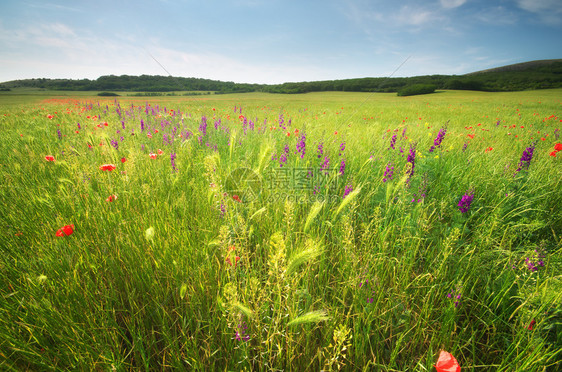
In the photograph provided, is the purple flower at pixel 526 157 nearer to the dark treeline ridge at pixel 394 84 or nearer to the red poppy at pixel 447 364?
the red poppy at pixel 447 364

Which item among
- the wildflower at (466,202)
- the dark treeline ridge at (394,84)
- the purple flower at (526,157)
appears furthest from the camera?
the dark treeline ridge at (394,84)

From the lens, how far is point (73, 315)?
1075 mm

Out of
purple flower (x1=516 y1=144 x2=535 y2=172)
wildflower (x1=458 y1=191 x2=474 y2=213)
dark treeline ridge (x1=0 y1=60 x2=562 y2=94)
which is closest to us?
wildflower (x1=458 y1=191 x2=474 y2=213)

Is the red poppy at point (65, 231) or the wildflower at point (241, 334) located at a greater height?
the red poppy at point (65, 231)

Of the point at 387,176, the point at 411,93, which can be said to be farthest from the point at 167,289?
the point at 411,93

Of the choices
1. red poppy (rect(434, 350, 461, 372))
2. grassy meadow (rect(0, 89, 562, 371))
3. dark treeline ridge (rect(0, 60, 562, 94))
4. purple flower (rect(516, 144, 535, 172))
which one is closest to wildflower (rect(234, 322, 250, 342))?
grassy meadow (rect(0, 89, 562, 371))

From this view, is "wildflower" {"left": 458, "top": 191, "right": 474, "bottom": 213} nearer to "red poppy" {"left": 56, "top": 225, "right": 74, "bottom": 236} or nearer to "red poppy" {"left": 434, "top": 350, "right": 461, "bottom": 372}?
"red poppy" {"left": 434, "top": 350, "right": 461, "bottom": 372}

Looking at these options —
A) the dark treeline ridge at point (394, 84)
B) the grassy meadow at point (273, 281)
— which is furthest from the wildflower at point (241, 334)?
the dark treeline ridge at point (394, 84)

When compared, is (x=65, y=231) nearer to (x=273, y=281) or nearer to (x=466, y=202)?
(x=273, y=281)

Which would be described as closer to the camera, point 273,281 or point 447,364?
point 447,364

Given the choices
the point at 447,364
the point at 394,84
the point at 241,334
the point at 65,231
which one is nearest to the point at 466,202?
the point at 447,364

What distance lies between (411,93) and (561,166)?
43211 millimetres

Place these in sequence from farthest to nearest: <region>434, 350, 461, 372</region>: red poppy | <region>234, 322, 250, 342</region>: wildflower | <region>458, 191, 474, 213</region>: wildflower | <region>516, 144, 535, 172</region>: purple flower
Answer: <region>516, 144, 535, 172</region>: purple flower
<region>458, 191, 474, 213</region>: wildflower
<region>234, 322, 250, 342</region>: wildflower
<region>434, 350, 461, 372</region>: red poppy

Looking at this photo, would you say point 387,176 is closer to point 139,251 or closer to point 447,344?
point 447,344
